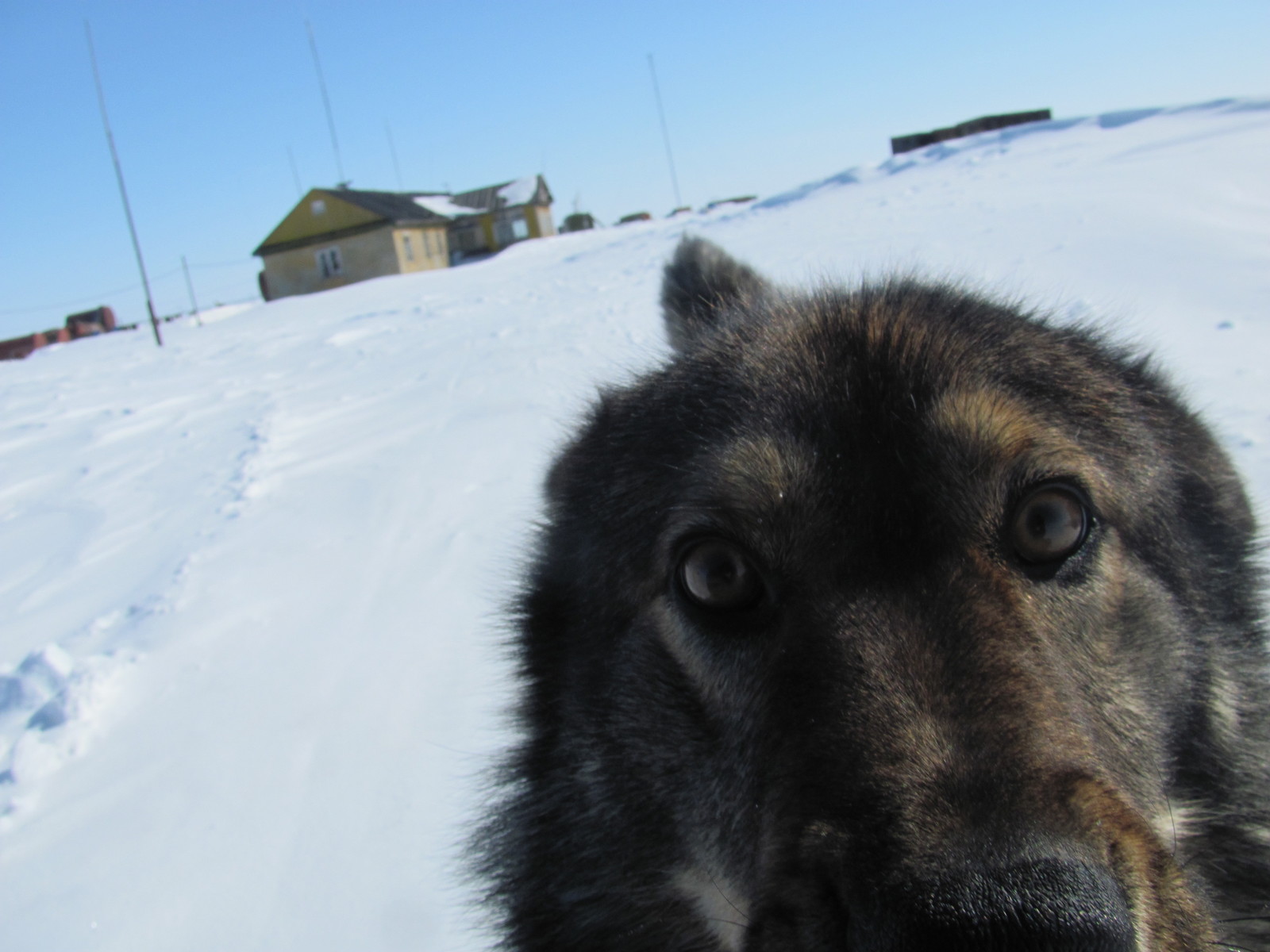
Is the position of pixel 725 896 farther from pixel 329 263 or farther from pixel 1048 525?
pixel 329 263

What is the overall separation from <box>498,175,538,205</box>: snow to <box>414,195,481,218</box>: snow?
207cm

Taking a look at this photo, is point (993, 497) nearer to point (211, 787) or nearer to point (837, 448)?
point (837, 448)

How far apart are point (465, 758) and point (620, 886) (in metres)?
1.29

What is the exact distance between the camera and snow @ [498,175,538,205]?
5459cm

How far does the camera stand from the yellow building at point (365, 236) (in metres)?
45.8

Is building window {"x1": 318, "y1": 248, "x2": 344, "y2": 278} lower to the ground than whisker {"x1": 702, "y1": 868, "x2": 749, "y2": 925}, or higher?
higher

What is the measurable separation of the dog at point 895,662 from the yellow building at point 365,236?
45.3 meters

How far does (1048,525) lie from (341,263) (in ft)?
164

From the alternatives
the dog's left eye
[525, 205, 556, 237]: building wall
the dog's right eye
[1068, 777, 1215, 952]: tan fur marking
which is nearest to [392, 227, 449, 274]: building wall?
[525, 205, 556, 237]: building wall

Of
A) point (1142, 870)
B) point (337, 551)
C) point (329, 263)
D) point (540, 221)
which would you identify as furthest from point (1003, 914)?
point (540, 221)

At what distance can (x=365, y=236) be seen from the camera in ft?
151

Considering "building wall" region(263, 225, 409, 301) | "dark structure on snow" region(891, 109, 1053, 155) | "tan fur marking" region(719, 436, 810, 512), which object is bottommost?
"tan fur marking" region(719, 436, 810, 512)

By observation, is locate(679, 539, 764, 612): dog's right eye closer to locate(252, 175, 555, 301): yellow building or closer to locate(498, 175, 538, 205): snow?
locate(252, 175, 555, 301): yellow building

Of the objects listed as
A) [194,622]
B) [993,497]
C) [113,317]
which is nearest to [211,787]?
[194,622]
